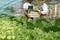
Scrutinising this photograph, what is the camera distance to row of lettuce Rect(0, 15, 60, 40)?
204cm

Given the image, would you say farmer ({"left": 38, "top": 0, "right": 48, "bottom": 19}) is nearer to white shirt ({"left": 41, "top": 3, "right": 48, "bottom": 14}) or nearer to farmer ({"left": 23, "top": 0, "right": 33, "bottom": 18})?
white shirt ({"left": 41, "top": 3, "right": 48, "bottom": 14})

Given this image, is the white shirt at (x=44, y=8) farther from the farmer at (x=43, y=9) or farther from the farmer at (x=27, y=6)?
the farmer at (x=27, y=6)

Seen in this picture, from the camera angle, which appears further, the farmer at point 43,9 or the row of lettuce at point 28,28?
the farmer at point 43,9

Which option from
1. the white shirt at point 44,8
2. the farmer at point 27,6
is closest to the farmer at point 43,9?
the white shirt at point 44,8

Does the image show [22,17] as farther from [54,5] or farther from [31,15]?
[54,5]

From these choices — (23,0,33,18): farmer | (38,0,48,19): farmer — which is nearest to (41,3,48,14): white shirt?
(38,0,48,19): farmer

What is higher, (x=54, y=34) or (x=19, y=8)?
(x=19, y=8)

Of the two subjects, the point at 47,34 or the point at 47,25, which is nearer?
the point at 47,34

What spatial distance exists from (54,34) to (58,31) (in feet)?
0.46

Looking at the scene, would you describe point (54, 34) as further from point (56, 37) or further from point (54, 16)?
point (54, 16)

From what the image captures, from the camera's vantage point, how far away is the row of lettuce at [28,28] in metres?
2.04

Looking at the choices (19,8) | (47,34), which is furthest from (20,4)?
(47,34)

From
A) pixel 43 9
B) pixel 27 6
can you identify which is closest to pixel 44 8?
pixel 43 9

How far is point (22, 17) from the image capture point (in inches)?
95.7
